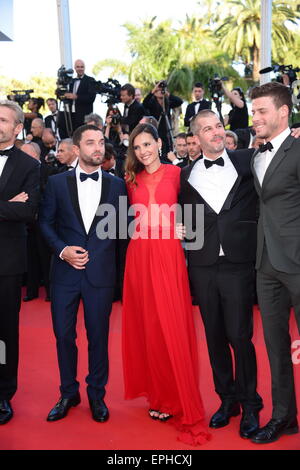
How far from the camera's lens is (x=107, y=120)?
6816 millimetres

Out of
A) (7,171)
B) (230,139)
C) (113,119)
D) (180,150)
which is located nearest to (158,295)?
(7,171)

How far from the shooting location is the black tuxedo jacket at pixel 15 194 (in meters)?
3.03

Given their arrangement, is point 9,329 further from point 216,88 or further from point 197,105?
point 197,105

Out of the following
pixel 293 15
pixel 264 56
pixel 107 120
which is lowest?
pixel 107 120

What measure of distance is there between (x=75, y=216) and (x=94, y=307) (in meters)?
0.51

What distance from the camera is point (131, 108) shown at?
7055 millimetres

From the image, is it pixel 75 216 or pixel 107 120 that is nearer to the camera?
pixel 75 216

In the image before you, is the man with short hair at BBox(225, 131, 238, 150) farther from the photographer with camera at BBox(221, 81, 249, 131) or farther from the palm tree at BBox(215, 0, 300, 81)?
the palm tree at BBox(215, 0, 300, 81)

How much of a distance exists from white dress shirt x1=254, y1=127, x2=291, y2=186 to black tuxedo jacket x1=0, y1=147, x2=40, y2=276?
3.91 ft

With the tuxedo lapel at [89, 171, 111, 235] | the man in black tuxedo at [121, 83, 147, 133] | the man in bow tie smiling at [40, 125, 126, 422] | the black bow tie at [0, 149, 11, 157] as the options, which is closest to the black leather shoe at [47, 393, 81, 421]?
the man in bow tie smiling at [40, 125, 126, 422]

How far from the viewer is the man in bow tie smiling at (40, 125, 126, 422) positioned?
3041mm

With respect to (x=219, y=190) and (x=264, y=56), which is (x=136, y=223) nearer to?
(x=219, y=190)

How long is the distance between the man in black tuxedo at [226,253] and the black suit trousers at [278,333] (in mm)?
121
